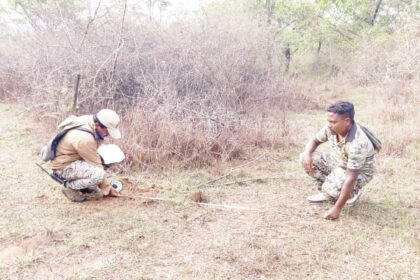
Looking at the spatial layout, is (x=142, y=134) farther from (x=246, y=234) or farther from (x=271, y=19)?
(x=271, y=19)

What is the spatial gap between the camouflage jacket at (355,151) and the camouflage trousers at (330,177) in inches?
2.6

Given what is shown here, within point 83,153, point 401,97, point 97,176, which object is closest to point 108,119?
point 83,153

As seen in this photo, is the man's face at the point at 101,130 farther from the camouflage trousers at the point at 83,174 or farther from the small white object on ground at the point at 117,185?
the small white object on ground at the point at 117,185

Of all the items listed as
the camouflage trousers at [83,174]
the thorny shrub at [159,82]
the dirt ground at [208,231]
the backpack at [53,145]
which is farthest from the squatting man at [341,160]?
the backpack at [53,145]

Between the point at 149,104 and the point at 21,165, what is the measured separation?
6.26ft

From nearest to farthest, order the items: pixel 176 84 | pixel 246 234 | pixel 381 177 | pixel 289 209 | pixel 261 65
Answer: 1. pixel 246 234
2. pixel 289 209
3. pixel 381 177
4. pixel 176 84
5. pixel 261 65

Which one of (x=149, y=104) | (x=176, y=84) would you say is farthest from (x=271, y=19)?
(x=149, y=104)

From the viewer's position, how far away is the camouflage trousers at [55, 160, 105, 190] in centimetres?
309

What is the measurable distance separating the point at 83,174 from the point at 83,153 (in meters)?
0.23

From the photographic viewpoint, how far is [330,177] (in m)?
3.15

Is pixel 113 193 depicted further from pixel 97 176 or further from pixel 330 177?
pixel 330 177

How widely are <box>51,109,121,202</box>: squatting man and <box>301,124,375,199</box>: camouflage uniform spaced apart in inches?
76.8

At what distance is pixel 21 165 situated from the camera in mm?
4250

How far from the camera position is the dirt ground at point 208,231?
2365 millimetres
